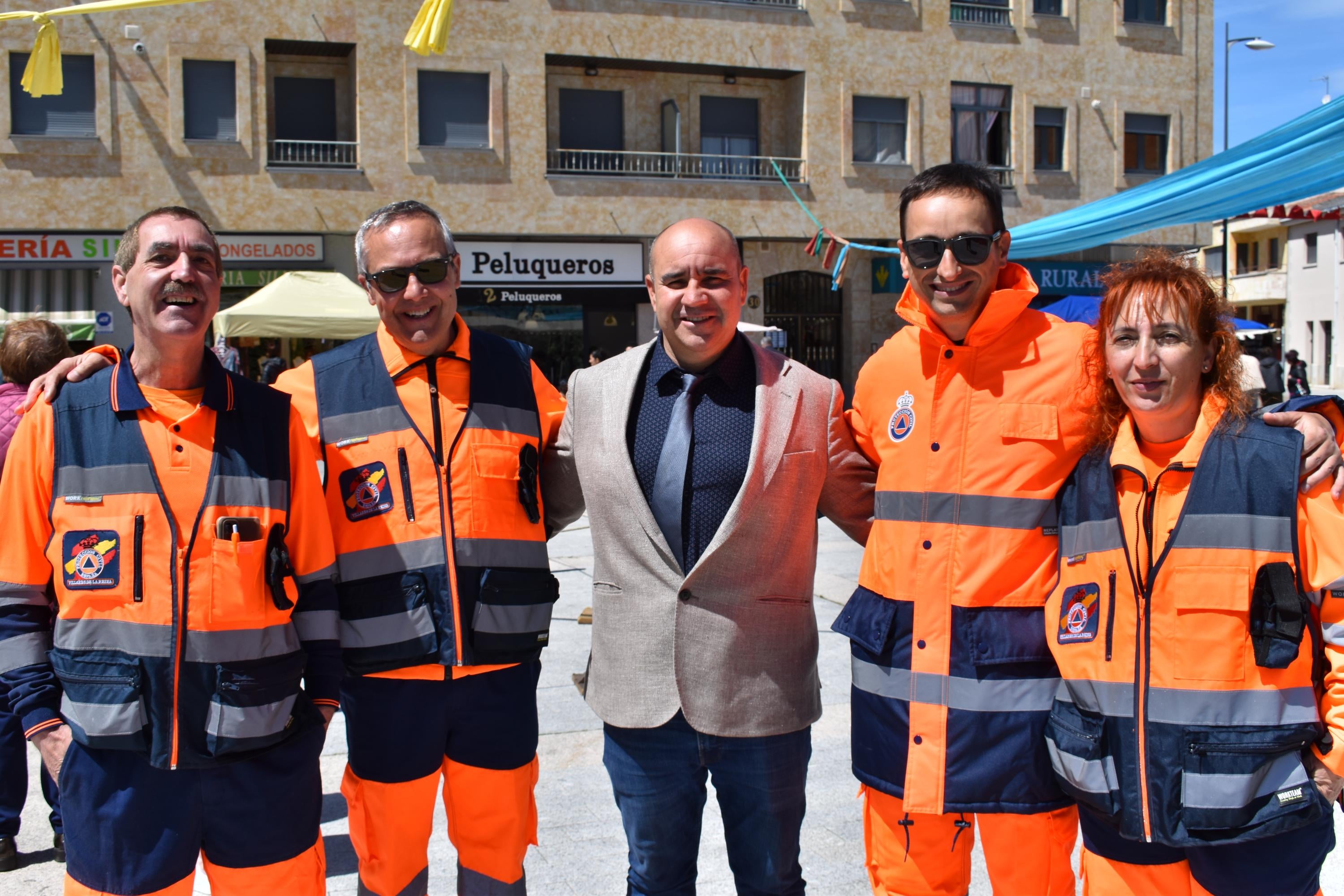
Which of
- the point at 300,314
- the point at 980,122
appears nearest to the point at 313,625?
the point at 300,314

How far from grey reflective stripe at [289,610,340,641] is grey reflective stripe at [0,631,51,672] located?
0.58 meters

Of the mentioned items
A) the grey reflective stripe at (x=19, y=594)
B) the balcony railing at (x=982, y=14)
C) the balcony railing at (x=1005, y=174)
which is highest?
the balcony railing at (x=982, y=14)

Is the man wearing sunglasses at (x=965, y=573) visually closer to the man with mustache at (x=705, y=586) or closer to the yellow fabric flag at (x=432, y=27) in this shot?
the man with mustache at (x=705, y=586)

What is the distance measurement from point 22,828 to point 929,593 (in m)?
3.70

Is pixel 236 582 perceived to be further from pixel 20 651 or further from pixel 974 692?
pixel 974 692

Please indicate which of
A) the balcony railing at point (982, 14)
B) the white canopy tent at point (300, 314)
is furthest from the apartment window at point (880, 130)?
the white canopy tent at point (300, 314)

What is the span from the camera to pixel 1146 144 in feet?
81.4

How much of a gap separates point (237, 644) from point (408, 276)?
110 cm

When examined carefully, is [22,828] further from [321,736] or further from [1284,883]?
[1284,883]

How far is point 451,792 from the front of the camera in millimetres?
3041

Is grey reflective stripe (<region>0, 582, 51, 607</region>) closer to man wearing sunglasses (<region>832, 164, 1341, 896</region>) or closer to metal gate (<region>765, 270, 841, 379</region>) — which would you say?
man wearing sunglasses (<region>832, 164, 1341, 896</region>)

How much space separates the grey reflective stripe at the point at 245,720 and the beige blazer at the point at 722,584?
0.78 meters

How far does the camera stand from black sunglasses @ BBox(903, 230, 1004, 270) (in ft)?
9.09

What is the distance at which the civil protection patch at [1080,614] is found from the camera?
2543mm
